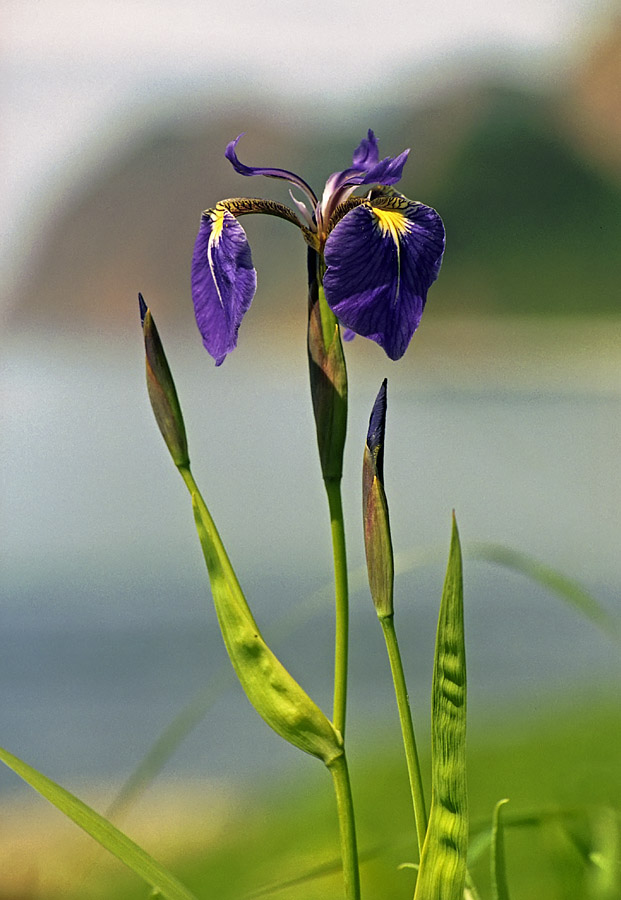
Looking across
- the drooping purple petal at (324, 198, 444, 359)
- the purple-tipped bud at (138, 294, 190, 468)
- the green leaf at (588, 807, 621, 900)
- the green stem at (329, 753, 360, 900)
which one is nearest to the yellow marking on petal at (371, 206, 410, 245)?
the drooping purple petal at (324, 198, 444, 359)

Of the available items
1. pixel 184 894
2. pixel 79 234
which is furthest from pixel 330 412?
pixel 79 234

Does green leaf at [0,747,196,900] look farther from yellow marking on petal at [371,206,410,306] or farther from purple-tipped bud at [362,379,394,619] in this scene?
yellow marking on petal at [371,206,410,306]

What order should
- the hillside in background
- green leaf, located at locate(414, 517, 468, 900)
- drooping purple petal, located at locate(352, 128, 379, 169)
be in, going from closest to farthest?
green leaf, located at locate(414, 517, 468, 900) < drooping purple petal, located at locate(352, 128, 379, 169) < the hillside in background

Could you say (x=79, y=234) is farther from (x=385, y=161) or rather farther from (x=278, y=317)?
(x=385, y=161)

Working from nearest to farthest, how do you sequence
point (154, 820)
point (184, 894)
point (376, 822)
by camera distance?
point (184, 894) → point (376, 822) → point (154, 820)

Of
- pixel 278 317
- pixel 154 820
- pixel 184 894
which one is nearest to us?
pixel 184 894

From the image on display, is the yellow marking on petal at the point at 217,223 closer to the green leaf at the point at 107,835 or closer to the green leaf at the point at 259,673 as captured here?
the green leaf at the point at 259,673

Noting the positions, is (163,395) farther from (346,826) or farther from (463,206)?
(463,206)

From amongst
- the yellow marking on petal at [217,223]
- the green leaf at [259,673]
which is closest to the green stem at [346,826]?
the green leaf at [259,673]

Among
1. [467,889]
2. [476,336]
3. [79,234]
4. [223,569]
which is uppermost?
[79,234]
